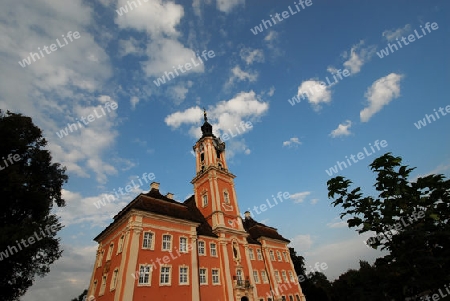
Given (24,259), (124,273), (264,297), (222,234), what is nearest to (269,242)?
(264,297)

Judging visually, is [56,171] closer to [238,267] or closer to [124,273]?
[124,273]

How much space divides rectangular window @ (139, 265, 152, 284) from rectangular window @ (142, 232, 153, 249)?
1708mm

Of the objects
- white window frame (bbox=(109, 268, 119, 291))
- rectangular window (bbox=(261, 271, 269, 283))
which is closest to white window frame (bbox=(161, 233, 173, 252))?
white window frame (bbox=(109, 268, 119, 291))

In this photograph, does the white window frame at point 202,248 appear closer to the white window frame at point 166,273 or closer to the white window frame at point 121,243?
the white window frame at point 166,273

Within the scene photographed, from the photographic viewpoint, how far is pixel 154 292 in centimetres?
1884

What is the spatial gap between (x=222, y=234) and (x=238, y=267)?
4.26 meters

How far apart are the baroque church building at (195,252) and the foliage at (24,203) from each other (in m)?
6.01

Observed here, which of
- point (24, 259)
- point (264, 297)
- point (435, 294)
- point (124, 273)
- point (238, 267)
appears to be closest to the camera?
point (435, 294)

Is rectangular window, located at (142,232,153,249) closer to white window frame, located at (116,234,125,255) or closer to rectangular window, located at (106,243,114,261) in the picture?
white window frame, located at (116,234,125,255)

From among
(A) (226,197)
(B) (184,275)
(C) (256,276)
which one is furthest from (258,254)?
(B) (184,275)

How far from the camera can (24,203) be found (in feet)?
61.1

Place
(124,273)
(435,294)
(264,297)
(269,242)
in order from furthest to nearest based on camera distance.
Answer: (269,242) → (264,297) → (124,273) → (435,294)

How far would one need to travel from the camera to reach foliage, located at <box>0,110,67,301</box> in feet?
51.4

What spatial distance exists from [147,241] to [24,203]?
35.1 feet
